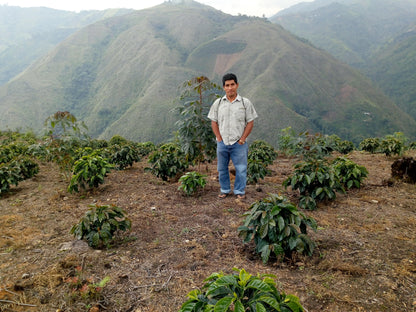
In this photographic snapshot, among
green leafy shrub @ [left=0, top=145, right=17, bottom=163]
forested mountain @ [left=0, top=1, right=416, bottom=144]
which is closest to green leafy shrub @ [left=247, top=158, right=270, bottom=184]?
green leafy shrub @ [left=0, top=145, right=17, bottom=163]

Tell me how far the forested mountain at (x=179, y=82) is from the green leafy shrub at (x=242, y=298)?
4979cm

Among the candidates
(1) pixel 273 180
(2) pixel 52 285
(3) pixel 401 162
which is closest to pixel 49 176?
(2) pixel 52 285

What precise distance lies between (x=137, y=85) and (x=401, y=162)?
9421 cm

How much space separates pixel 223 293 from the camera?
1580mm

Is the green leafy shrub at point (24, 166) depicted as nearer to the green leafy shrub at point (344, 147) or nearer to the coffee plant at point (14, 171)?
the coffee plant at point (14, 171)

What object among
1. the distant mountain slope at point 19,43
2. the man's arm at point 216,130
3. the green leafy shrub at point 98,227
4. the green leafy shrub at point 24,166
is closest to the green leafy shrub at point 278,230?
the green leafy shrub at point 98,227

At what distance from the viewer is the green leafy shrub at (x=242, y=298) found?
1.47 m

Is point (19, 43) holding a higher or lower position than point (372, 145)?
higher

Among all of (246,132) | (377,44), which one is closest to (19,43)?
(246,132)

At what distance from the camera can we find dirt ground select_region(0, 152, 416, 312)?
2223 mm

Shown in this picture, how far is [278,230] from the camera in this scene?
2.71m

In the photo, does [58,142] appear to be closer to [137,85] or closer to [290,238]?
[290,238]

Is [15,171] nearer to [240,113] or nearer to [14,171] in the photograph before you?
[14,171]

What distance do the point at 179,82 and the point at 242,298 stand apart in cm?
8824
